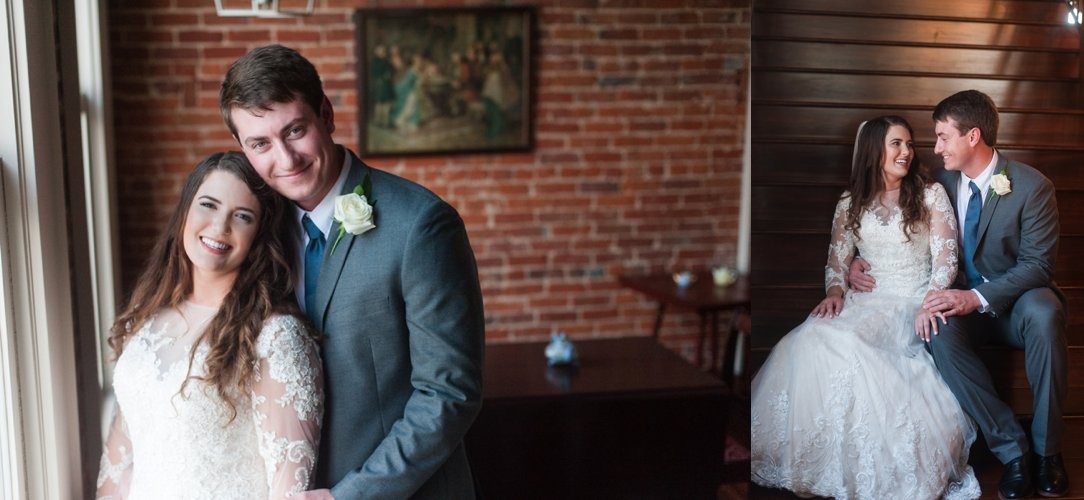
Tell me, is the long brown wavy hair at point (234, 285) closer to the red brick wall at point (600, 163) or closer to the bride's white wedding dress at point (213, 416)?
the bride's white wedding dress at point (213, 416)

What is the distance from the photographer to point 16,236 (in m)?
1.39

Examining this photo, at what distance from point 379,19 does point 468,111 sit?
0.47 meters

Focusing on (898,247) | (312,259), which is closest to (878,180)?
(898,247)

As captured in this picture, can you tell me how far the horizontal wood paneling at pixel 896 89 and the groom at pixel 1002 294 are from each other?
0.08ft

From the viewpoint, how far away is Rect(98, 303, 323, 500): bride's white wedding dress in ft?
4.42

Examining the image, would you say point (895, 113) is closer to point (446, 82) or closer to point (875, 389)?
point (875, 389)

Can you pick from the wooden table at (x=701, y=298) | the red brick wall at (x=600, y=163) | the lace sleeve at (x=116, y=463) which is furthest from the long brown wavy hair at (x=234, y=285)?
the wooden table at (x=701, y=298)

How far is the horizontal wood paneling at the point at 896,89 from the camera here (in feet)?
4.42

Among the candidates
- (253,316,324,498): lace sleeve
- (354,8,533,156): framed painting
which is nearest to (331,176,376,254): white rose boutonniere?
(253,316,324,498): lace sleeve

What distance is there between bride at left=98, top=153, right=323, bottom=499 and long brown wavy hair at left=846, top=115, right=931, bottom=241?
0.89m

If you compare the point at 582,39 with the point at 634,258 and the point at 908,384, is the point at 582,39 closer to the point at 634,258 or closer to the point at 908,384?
the point at 634,258

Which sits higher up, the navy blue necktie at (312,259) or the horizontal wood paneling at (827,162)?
the horizontal wood paneling at (827,162)

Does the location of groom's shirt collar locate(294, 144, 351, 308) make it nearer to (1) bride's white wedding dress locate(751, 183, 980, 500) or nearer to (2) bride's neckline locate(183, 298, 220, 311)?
(2) bride's neckline locate(183, 298, 220, 311)

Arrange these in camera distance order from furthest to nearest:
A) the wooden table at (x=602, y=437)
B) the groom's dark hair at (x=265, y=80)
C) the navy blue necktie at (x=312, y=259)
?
the wooden table at (x=602, y=437)
the navy blue necktie at (x=312, y=259)
the groom's dark hair at (x=265, y=80)
